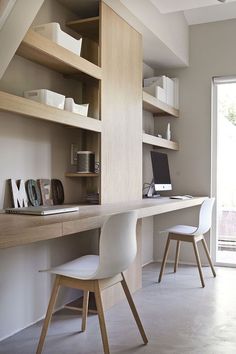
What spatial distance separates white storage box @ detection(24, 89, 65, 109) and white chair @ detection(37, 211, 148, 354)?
837 millimetres

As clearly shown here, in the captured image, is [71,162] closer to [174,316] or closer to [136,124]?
[136,124]

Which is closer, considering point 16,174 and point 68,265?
point 68,265

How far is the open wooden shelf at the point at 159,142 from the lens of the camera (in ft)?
12.7

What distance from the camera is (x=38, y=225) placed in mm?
1696

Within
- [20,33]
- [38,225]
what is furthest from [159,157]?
[38,225]

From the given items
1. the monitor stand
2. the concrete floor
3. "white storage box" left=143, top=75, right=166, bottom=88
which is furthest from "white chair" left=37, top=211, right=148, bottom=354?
"white storage box" left=143, top=75, right=166, bottom=88

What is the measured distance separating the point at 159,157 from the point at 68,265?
7.57 feet

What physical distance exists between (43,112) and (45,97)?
0.13 metres

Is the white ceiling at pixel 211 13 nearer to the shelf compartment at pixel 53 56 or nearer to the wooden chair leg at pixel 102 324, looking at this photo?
the shelf compartment at pixel 53 56

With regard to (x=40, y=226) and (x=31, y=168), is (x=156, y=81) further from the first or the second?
(x=40, y=226)

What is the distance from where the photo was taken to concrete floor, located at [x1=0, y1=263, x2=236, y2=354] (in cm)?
234

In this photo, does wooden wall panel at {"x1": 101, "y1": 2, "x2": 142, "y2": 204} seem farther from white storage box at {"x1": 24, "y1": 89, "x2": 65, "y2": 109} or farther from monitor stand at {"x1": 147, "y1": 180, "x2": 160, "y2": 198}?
monitor stand at {"x1": 147, "y1": 180, "x2": 160, "y2": 198}

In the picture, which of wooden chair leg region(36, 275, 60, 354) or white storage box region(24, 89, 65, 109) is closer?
wooden chair leg region(36, 275, 60, 354)

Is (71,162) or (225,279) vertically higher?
(71,162)
